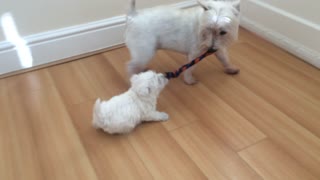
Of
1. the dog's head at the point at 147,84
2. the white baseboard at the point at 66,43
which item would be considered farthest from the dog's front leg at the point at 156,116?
the white baseboard at the point at 66,43

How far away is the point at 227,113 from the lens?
1.52 metres

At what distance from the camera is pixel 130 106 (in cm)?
136

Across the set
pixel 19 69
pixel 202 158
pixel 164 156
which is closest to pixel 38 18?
pixel 19 69

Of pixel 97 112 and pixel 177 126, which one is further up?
pixel 97 112

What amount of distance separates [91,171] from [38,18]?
988 mm

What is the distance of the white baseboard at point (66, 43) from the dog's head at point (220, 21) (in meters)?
0.70

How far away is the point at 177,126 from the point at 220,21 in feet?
1.64

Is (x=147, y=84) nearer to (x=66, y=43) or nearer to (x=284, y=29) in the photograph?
(x=66, y=43)

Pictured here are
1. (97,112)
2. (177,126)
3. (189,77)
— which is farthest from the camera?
(189,77)

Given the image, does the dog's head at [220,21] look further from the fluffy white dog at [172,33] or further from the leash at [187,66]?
the leash at [187,66]

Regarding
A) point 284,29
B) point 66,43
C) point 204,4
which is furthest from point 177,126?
point 284,29

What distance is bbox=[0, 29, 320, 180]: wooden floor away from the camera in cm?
125

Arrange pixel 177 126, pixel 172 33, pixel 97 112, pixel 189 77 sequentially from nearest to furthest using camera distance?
pixel 97 112 < pixel 177 126 < pixel 172 33 < pixel 189 77

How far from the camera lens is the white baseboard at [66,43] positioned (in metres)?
1.82
